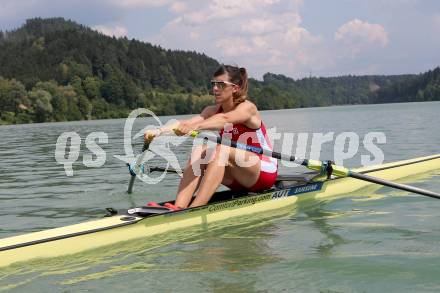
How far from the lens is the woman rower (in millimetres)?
7387

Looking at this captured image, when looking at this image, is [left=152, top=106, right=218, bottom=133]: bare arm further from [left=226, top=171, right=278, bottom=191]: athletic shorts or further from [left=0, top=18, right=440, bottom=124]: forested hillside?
[left=0, top=18, right=440, bottom=124]: forested hillside

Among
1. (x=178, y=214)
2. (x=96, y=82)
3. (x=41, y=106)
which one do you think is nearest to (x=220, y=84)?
(x=178, y=214)

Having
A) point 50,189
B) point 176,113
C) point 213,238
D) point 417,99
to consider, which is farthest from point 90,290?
point 417,99

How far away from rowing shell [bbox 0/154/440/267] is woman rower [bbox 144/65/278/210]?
0.22 m

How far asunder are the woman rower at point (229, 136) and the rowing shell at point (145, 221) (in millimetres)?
215

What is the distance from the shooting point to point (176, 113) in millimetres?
154750

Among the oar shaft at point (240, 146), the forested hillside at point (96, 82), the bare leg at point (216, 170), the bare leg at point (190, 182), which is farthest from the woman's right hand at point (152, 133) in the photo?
the forested hillside at point (96, 82)

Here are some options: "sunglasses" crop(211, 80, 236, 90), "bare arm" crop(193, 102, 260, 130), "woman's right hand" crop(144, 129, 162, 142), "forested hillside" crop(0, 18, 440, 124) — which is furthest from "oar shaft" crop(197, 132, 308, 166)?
"forested hillside" crop(0, 18, 440, 124)

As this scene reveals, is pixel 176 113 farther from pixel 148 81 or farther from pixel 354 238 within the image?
pixel 354 238

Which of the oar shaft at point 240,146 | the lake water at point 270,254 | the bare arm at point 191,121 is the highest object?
the bare arm at point 191,121

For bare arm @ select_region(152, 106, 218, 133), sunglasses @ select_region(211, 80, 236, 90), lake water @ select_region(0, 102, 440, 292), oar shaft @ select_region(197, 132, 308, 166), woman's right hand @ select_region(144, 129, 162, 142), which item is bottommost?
lake water @ select_region(0, 102, 440, 292)

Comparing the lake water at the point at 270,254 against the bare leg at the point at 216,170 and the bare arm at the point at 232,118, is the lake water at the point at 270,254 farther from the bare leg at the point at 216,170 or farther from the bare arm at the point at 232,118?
the bare arm at the point at 232,118

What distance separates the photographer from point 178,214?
23.6ft

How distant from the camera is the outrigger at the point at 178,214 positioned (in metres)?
6.07
